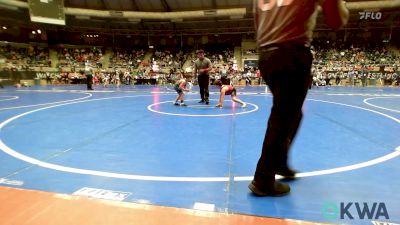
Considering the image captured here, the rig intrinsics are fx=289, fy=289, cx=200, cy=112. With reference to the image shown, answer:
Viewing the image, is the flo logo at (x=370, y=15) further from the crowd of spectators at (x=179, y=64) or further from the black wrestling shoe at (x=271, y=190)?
the black wrestling shoe at (x=271, y=190)

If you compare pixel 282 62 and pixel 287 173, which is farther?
pixel 287 173

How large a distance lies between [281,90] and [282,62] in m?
0.23

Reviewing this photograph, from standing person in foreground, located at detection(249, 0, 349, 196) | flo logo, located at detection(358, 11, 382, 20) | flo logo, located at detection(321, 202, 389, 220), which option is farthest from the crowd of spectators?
flo logo, located at detection(321, 202, 389, 220)

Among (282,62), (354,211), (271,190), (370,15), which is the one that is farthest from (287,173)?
(370,15)

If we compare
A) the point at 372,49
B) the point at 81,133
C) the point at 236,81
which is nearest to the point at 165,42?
the point at 236,81

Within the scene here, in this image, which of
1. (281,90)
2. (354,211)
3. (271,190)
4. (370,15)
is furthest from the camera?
(370,15)

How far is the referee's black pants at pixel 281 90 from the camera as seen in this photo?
2.33 meters

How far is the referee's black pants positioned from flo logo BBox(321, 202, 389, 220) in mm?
510

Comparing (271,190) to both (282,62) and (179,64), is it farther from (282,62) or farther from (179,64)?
(179,64)

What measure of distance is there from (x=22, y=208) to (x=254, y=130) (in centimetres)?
405

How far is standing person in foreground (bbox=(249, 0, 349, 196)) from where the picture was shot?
7.48 feet

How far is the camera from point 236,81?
26.6 m

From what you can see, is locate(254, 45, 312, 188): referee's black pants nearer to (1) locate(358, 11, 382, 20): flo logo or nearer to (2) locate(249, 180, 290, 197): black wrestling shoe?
(2) locate(249, 180, 290, 197): black wrestling shoe

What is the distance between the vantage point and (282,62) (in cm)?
233
